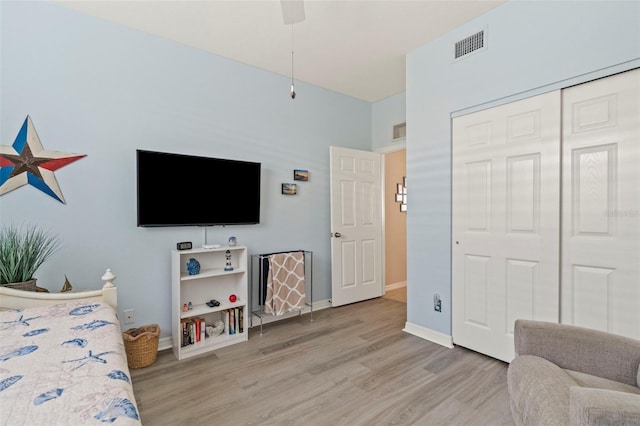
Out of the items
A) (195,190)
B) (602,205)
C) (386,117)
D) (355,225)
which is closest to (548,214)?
(602,205)

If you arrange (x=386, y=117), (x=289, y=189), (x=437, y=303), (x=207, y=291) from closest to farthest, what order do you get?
1. (x=437, y=303)
2. (x=207, y=291)
3. (x=289, y=189)
4. (x=386, y=117)

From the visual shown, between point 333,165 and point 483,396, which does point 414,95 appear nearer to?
point 333,165

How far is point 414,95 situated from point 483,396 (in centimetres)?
262

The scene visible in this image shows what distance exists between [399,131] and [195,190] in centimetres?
269

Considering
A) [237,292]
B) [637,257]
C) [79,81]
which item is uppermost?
[79,81]

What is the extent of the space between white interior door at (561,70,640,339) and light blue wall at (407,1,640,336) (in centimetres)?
17

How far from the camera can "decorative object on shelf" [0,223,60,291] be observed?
1.94 meters

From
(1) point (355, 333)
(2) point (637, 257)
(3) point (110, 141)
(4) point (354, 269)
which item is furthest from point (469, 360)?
(3) point (110, 141)

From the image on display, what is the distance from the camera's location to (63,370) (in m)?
1.10

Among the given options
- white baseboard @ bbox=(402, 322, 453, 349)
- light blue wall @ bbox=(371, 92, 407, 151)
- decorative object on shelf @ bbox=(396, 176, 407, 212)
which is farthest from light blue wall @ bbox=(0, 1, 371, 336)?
decorative object on shelf @ bbox=(396, 176, 407, 212)

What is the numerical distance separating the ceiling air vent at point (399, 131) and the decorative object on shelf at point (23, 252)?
372 centimetres

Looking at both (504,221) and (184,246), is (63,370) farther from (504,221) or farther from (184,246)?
(504,221)

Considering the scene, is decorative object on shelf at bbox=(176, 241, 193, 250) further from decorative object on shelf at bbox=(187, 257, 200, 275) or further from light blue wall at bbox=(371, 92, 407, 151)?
light blue wall at bbox=(371, 92, 407, 151)

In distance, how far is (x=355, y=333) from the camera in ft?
10.1
